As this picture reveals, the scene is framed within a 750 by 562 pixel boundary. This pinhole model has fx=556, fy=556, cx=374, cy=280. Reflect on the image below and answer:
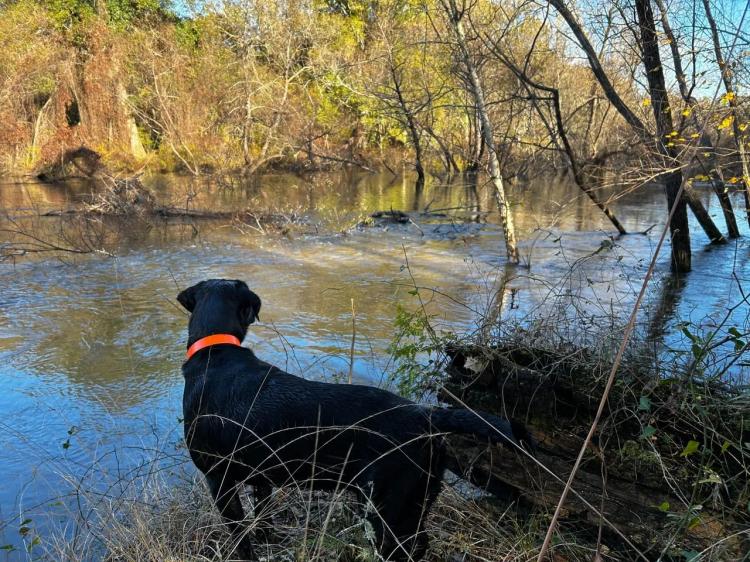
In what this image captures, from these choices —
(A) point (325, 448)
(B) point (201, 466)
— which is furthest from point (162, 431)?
(A) point (325, 448)

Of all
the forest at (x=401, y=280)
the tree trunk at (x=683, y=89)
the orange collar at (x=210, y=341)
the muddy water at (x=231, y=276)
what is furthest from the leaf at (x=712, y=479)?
the tree trunk at (x=683, y=89)

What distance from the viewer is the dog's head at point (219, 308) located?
3154 mm

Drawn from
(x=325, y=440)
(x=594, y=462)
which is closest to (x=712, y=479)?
(x=594, y=462)

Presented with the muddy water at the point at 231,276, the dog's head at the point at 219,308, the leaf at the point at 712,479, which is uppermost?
the dog's head at the point at 219,308

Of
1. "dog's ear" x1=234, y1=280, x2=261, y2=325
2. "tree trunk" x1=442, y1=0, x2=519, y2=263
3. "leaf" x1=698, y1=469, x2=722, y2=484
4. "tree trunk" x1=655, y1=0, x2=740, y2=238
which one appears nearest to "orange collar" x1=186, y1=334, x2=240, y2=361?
"dog's ear" x1=234, y1=280, x2=261, y2=325

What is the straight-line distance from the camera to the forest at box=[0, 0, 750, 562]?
273 cm

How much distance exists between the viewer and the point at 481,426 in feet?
7.61

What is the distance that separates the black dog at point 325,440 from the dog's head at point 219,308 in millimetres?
339

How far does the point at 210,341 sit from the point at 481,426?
5.05 feet

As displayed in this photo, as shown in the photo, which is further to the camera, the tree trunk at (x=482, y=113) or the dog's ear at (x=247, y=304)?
the tree trunk at (x=482, y=113)

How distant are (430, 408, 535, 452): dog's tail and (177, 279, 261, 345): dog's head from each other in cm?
138

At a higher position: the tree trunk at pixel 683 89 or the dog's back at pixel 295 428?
the tree trunk at pixel 683 89

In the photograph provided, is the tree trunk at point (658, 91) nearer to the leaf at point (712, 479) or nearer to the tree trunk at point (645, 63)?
the tree trunk at point (645, 63)

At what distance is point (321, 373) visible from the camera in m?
5.15
